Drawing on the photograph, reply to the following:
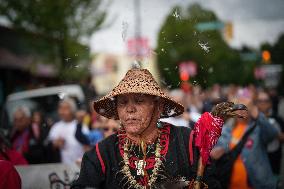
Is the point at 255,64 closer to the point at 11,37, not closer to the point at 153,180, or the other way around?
the point at 11,37

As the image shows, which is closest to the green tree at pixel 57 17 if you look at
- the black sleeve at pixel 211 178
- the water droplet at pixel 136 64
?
the water droplet at pixel 136 64

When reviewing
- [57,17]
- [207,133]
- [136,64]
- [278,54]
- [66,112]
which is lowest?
[207,133]

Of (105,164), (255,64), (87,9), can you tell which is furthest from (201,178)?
(255,64)

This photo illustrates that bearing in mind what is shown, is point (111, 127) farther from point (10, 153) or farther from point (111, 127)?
point (10, 153)

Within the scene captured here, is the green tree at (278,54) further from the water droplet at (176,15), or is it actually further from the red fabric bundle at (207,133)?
the red fabric bundle at (207,133)

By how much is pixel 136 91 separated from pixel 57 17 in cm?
1361

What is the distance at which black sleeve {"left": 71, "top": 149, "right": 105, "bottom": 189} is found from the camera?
339cm

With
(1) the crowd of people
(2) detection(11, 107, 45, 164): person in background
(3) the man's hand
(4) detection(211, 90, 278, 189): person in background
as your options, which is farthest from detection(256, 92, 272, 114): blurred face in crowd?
(2) detection(11, 107, 45, 164): person in background

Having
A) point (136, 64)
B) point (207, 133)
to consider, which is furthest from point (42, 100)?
point (207, 133)

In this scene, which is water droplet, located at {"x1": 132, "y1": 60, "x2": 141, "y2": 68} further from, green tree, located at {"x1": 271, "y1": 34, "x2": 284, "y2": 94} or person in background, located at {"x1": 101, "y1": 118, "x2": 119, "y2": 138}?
green tree, located at {"x1": 271, "y1": 34, "x2": 284, "y2": 94}

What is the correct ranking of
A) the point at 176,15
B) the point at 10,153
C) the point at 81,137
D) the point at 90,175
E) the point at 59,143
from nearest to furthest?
the point at 90,175 < the point at 176,15 < the point at 10,153 < the point at 81,137 < the point at 59,143

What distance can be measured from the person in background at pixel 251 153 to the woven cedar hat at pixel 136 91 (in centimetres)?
206

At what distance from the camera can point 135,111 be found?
3.48 metres

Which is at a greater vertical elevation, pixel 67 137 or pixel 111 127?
pixel 111 127
